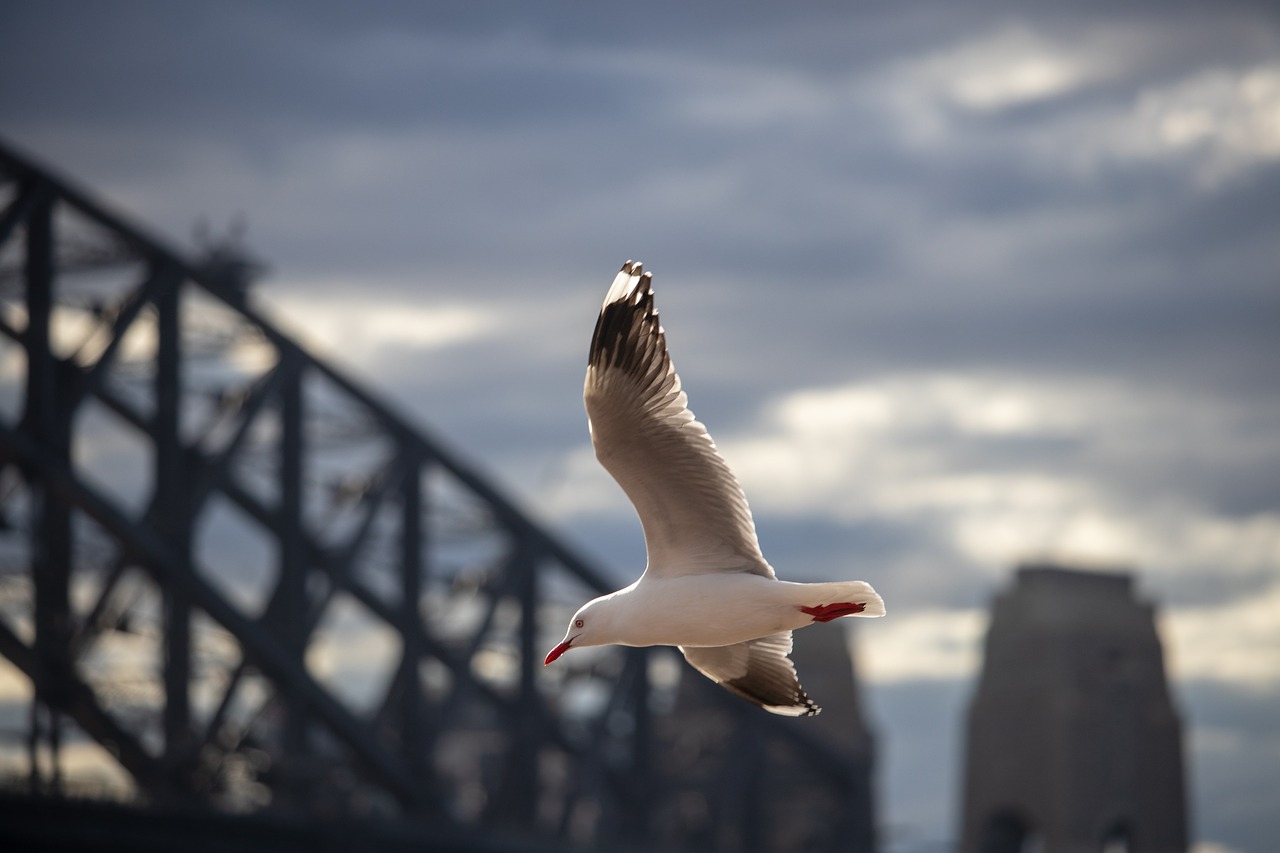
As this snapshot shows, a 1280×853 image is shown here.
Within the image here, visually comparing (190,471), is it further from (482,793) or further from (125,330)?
(482,793)

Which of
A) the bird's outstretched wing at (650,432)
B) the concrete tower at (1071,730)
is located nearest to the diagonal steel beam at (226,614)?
the concrete tower at (1071,730)

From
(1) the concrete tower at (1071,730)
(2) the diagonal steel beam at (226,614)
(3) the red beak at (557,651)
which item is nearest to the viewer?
(3) the red beak at (557,651)

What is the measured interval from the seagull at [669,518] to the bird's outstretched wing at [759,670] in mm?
1376

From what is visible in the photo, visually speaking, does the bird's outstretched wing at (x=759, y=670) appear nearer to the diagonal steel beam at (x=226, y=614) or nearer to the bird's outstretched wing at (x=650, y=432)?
the bird's outstretched wing at (x=650, y=432)

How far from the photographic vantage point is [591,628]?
2047 cm

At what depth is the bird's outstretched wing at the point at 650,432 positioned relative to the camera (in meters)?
20.2

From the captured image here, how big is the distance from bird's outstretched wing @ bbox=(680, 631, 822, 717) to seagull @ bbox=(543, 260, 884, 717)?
4.51 feet

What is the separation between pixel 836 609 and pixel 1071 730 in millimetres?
69181

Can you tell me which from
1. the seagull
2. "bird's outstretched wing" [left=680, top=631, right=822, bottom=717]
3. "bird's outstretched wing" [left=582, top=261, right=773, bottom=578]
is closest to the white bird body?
the seagull

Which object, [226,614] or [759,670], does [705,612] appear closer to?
[759,670]

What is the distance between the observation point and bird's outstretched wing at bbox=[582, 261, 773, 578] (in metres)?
20.2

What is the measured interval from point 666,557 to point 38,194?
152ft

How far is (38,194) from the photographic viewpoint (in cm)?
6388

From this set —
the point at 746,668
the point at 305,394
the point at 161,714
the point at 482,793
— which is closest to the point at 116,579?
the point at 161,714
